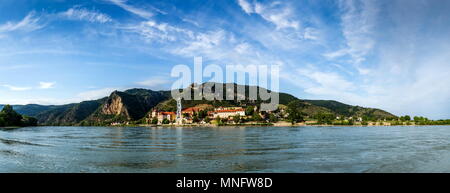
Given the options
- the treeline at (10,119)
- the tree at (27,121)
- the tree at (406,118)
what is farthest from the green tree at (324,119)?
the tree at (27,121)

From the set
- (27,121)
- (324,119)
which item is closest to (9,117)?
(27,121)

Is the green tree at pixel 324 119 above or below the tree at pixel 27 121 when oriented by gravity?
above

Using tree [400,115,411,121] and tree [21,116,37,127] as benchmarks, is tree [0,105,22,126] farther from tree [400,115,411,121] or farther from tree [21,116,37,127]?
tree [400,115,411,121]

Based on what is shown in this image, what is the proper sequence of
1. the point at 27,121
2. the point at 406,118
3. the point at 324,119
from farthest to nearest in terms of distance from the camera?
the point at 406,118 < the point at 27,121 < the point at 324,119

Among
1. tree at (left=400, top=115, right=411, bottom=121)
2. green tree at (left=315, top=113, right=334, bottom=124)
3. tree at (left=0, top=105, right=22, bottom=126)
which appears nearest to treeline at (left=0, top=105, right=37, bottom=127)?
tree at (left=0, top=105, right=22, bottom=126)

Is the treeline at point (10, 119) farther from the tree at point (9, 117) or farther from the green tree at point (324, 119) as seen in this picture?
the green tree at point (324, 119)

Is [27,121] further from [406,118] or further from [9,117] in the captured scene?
[406,118]

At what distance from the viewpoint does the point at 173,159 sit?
23.7 meters

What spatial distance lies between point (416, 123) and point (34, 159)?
194 m

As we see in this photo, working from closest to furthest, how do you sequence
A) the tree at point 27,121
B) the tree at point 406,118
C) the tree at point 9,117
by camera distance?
the tree at point 9,117
the tree at point 27,121
the tree at point 406,118

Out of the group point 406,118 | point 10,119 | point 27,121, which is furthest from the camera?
point 406,118

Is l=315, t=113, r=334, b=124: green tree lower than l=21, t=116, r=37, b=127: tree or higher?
higher

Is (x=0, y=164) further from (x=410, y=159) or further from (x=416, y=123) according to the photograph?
→ (x=416, y=123)
